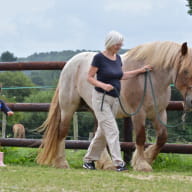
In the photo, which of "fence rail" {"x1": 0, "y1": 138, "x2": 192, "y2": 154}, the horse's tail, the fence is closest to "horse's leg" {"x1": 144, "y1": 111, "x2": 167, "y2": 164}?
"fence rail" {"x1": 0, "y1": 138, "x2": 192, "y2": 154}

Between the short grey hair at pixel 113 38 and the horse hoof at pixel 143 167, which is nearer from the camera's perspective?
the short grey hair at pixel 113 38

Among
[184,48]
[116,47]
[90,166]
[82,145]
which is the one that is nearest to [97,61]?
[116,47]

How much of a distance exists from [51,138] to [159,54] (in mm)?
1892

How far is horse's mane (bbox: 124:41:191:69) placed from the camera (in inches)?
263

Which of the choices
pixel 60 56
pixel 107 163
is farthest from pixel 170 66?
pixel 60 56

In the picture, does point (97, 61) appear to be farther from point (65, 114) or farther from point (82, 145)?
point (82, 145)

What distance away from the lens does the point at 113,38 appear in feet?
19.6

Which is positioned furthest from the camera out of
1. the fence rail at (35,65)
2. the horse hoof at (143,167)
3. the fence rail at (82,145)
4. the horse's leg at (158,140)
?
the fence rail at (35,65)

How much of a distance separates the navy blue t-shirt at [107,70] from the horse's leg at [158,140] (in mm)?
961

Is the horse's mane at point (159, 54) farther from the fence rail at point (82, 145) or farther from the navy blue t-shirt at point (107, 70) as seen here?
the fence rail at point (82, 145)

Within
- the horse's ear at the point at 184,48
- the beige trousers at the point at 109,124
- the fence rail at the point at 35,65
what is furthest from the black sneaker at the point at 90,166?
the fence rail at the point at 35,65

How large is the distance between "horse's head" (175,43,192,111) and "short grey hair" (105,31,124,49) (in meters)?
0.88

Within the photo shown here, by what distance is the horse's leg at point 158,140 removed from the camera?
687 centimetres

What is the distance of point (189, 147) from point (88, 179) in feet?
8.37
